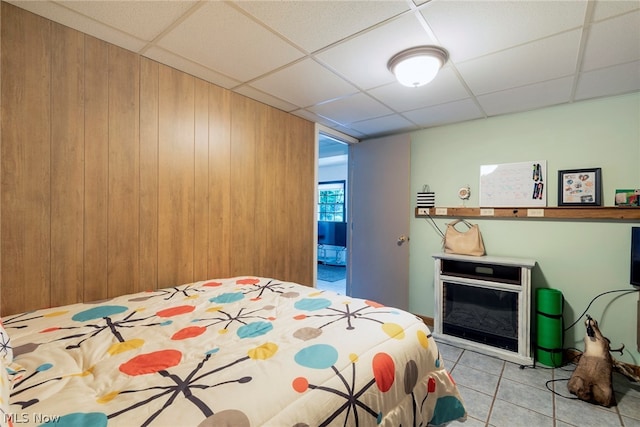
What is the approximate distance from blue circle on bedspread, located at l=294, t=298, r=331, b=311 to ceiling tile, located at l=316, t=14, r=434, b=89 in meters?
1.59

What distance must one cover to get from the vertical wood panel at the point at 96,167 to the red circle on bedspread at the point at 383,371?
1734mm

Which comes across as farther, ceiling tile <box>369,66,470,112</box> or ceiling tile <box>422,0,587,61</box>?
ceiling tile <box>369,66,470,112</box>

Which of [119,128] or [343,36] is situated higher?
[343,36]

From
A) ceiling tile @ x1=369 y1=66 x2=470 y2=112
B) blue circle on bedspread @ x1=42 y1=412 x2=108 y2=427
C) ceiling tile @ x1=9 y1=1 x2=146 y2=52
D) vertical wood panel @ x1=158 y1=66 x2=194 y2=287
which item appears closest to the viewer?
blue circle on bedspread @ x1=42 y1=412 x2=108 y2=427

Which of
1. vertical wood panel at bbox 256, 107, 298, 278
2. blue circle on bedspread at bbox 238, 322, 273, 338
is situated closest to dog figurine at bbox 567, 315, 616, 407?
blue circle on bedspread at bbox 238, 322, 273, 338

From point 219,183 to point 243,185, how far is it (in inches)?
9.7

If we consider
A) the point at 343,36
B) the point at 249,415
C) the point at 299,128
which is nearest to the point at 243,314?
the point at 249,415

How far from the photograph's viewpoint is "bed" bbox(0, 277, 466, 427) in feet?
2.41

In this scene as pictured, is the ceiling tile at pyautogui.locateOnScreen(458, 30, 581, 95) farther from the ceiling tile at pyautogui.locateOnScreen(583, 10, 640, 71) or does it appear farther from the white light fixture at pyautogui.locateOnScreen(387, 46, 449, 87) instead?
the white light fixture at pyautogui.locateOnScreen(387, 46, 449, 87)

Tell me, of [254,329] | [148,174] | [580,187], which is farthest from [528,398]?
[148,174]

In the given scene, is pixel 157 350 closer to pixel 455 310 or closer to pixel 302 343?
pixel 302 343

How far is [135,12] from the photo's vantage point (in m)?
1.47

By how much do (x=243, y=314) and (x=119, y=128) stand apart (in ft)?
4.81

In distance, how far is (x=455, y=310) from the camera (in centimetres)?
286
